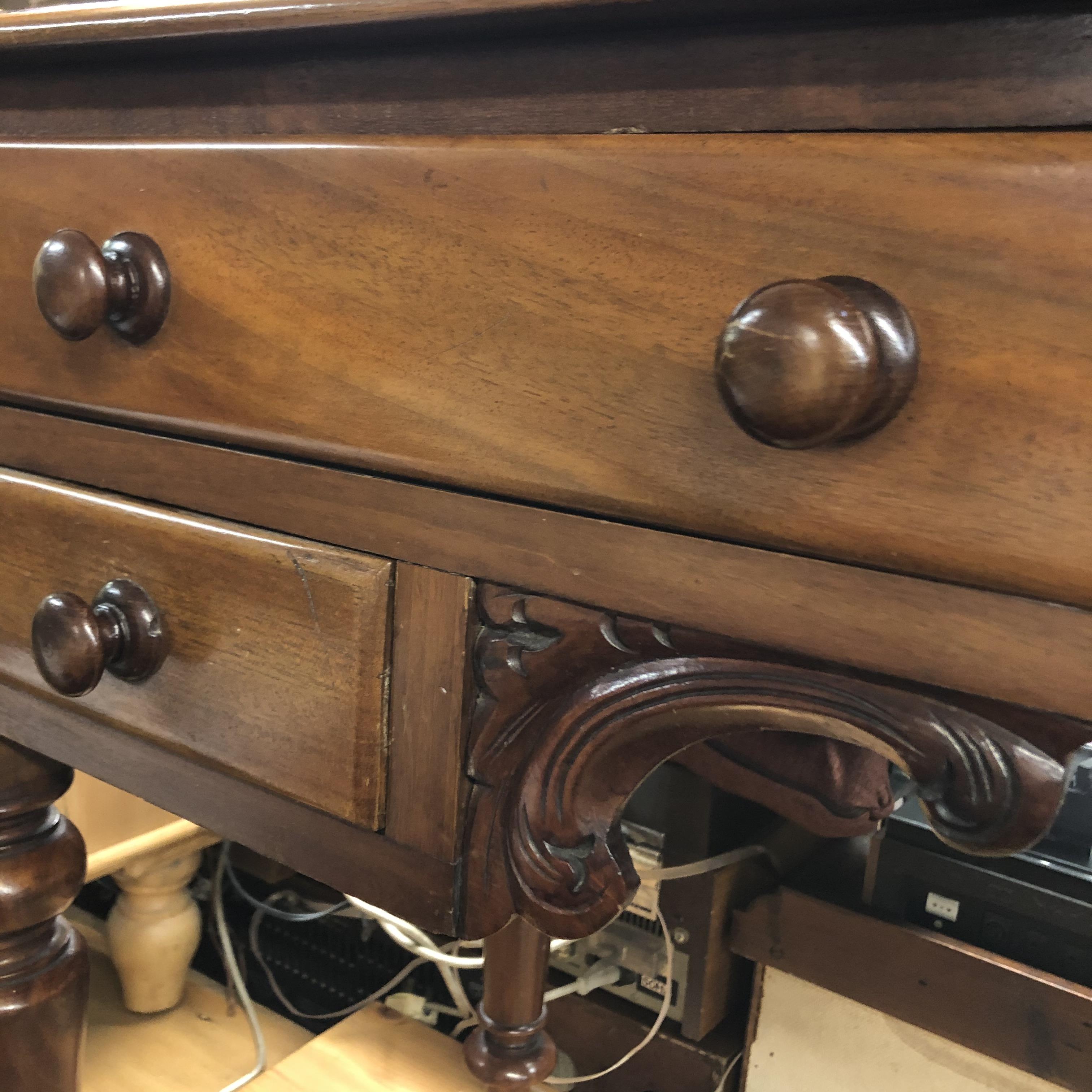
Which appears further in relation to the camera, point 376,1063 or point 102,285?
point 376,1063

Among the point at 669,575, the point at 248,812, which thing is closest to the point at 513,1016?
the point at 248,812

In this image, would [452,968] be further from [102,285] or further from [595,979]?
[102,285]

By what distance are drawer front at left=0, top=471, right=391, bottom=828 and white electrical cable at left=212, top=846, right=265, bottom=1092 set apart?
637 mm

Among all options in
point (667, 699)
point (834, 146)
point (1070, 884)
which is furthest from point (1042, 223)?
point (1070, 884)

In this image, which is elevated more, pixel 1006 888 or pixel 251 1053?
pixel 1006 888

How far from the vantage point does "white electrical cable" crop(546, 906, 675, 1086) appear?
2.72 ft

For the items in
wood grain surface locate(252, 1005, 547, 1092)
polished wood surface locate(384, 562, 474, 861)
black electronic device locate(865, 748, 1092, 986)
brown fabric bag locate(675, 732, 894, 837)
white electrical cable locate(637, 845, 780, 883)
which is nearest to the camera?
polished wood surface locate(384, 562, 474, 861)

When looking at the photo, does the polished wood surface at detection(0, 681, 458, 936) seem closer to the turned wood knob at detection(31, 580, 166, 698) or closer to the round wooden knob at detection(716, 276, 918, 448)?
the turned wood knob at detection(31, 580, 166, 698)

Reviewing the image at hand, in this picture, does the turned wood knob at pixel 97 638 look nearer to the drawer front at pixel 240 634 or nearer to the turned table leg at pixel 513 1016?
the drawer front at pixel 240 634

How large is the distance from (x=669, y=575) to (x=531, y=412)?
0.07m

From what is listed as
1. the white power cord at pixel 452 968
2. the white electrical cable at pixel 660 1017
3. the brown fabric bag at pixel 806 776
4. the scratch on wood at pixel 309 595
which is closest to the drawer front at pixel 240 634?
the scratch on wood at pixel 309 595

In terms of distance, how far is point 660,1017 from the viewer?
828 millimetres

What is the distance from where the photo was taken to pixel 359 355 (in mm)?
340

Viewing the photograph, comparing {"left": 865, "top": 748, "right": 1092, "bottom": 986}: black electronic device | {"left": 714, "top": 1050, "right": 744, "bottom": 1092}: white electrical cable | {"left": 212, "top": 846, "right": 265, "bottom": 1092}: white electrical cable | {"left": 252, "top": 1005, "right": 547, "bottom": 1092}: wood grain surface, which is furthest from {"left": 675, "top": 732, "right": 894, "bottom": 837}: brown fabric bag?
→ {"left": 212, "top": 846, "right": 265, "bottom": 1092}: white electrical cable
